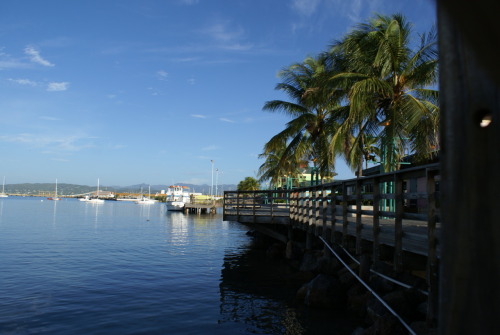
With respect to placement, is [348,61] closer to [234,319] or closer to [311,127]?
[311,127]

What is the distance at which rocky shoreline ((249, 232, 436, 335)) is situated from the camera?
698 cm

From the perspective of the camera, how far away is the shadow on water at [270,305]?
30.6 feet

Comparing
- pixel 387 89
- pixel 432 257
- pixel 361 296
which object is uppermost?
pixel 387 89

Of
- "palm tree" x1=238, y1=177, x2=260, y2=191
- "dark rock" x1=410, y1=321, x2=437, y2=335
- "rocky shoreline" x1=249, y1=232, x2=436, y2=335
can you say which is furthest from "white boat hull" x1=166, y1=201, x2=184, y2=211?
"dark rock" x1=410, y1=321, x2=437, y2=335

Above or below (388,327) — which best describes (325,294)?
below

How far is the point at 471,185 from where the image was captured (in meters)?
1.25

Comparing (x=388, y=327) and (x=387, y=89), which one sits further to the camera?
(x=387, y=89)

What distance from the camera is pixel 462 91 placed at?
129 centimetres

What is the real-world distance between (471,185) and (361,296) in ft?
31.0

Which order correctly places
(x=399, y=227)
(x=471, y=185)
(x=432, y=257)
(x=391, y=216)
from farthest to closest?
1. (x=391, y=216)
2. (x=399, y=227)
3. (x=432, y=257)
4. (x=471, y=185)

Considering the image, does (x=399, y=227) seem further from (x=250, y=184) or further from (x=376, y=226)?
(x=250, y=184)

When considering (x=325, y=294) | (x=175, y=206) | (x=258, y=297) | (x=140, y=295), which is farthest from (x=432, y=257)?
(x=175, y=206)

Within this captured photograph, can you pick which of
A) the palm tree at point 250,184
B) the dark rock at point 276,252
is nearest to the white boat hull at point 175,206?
the palm tree at point 250,184

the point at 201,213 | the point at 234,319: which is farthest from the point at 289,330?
the point at 201,213
